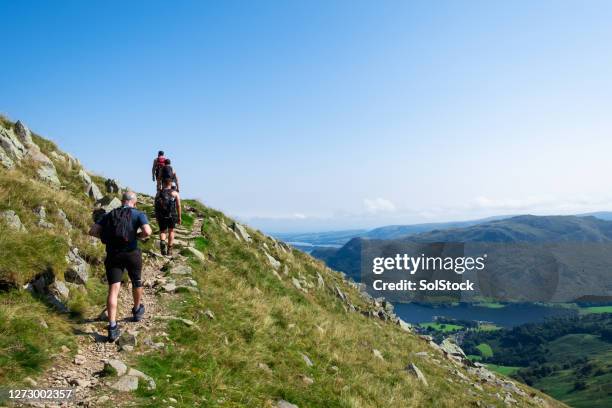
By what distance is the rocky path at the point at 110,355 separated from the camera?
7230 millimetres

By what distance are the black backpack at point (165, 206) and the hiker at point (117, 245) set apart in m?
6.52

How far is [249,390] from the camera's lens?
29.7 feet

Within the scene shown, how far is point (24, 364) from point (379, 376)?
11213mm

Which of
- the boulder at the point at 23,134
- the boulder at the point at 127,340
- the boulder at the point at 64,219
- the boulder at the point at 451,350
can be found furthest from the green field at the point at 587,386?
the boulder at the point at 23,134

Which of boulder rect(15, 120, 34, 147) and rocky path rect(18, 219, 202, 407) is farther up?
boulder rect(15, 120, 34, 147)

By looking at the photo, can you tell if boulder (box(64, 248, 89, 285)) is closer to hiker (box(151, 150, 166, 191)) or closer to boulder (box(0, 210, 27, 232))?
boulder (box(0, 210, 27, 232))

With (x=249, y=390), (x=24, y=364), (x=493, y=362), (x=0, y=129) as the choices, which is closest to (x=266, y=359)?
(x=249, y=390)

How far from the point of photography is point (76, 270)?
11.4 meters

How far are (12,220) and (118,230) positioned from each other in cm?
483

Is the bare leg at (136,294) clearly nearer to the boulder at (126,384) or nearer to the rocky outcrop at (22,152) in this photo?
the boulder at (126,384)

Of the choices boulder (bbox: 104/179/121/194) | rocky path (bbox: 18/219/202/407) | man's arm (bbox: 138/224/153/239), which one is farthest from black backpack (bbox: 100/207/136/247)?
boulder (bbox: 104/179/121/194)

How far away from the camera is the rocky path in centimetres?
723

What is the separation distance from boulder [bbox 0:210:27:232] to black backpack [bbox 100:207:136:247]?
385 cm

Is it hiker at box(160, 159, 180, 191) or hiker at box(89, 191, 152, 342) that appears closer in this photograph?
hiker at box(89, 191, 152, 342)
